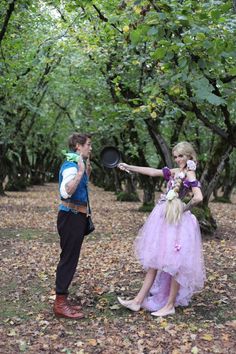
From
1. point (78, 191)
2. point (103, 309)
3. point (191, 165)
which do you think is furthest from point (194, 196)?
point (103, 309)

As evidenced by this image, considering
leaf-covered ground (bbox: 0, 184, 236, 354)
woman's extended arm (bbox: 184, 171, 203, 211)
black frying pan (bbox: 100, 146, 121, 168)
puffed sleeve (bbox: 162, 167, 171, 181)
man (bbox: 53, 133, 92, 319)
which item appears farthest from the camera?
black frying pan (bbox: 100, 146, 121, 168)

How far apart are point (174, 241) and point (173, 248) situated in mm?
92

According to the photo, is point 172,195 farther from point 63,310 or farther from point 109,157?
point 63,310

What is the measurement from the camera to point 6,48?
16.9 m

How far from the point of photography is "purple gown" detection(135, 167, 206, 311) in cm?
621

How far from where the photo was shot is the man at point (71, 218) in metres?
6.13

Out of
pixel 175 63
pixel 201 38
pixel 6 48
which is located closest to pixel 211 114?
pixel 175 63

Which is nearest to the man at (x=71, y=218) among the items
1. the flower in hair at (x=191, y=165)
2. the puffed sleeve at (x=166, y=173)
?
the puffed sleeve at (x=166, y=173)

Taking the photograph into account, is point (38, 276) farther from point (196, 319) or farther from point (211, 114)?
point (211, 114)

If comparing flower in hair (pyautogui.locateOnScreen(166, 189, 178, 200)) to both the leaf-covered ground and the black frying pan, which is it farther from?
the leaf-covered ground

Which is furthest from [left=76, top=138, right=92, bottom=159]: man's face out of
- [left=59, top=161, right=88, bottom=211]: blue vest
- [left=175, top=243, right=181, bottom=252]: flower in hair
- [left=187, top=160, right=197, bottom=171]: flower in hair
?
[left=175, top=243, right=181, bottom=252]: flower in hair

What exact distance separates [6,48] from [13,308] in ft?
39.9

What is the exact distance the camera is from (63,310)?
20.7 feet

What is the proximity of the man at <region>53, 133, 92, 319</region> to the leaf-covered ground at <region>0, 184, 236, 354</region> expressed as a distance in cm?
37
